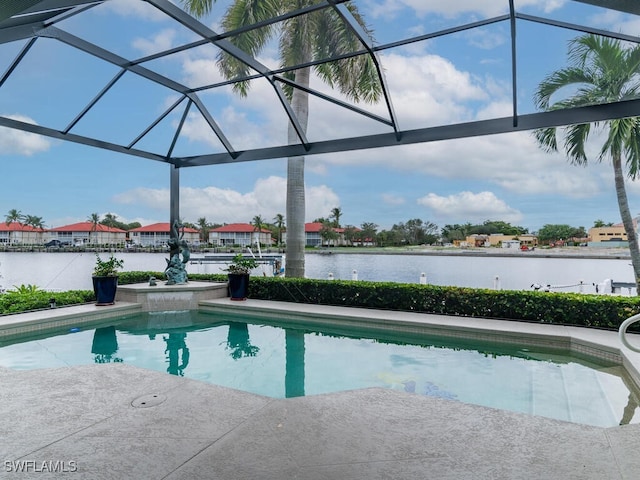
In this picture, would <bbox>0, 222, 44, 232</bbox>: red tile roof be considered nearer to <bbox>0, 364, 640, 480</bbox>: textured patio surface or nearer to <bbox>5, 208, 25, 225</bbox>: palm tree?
<bbox>5, 208, 25, 225</bbox>: palm tree

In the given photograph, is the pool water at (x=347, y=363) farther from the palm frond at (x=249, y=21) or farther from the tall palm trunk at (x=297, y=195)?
the palm frond at (x=249, y=21)

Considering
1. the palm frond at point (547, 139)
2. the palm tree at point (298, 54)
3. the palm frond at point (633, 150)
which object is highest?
the palm tree at point (298, 54)

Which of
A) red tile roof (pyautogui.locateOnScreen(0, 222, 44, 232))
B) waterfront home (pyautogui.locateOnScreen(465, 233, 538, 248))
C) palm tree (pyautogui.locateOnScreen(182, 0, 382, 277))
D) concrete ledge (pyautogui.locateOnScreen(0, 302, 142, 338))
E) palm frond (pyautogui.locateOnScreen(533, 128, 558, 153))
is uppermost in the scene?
palm tree (pyautogui.locateOnScreen(182, 0, 382, 277))

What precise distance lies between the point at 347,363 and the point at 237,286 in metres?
4.49

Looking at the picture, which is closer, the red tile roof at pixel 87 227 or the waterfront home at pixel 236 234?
the red tile roof at pixel 87 227

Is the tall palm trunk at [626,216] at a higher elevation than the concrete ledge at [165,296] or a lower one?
higher

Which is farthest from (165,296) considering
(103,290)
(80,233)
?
(80,233)

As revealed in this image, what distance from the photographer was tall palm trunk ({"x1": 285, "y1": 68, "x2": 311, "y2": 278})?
9.38 metres

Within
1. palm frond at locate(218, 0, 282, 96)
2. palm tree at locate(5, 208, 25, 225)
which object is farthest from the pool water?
palm tree at locate(5, 208, 25, 225)

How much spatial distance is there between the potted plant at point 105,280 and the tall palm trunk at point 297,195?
3869mm

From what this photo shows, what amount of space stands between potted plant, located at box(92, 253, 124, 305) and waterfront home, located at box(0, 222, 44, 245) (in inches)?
625

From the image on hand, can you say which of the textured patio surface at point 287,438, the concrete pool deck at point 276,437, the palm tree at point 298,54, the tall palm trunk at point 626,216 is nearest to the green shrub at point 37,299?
the palm tree at point 298,54

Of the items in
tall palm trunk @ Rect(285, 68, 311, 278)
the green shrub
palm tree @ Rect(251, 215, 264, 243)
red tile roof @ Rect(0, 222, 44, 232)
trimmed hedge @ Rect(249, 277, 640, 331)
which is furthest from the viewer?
palm tree @ Rect(251, 215, 264, 243)

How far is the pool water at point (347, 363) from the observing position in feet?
13.5
